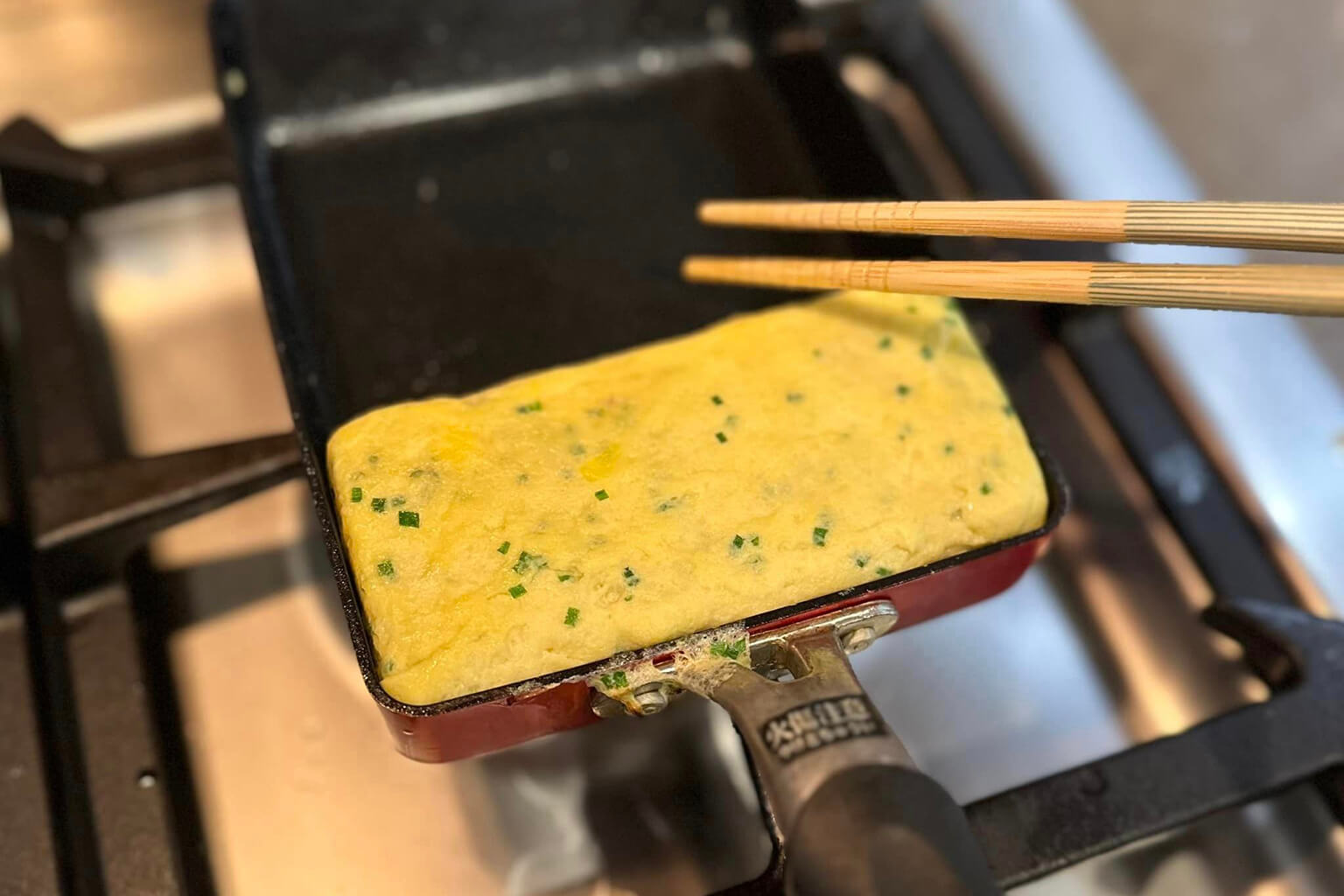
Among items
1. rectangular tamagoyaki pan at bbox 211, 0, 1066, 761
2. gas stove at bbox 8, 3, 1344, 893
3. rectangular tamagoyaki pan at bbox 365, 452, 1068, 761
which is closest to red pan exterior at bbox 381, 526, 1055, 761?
rectangular tamagoyaki pan at bbox 365, 452, 1068, 761

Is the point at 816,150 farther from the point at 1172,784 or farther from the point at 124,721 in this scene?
the point at 124,721

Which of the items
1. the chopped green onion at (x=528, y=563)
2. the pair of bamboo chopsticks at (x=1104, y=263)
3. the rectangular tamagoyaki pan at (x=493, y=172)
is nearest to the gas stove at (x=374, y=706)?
the rectangular tamagoyaki pan at (x=493, y=172)

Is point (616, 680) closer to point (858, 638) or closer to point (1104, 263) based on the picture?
point (858, 638)

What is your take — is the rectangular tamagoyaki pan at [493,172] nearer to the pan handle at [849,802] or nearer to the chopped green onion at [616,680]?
the chopped green onion at [616,680]

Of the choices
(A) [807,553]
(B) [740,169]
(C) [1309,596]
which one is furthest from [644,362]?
(C) [1309,596]

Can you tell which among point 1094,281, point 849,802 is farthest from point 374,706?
point 1094,281

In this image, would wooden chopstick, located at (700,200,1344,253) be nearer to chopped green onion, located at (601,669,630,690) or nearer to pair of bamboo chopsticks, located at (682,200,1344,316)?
pair of bamboo chopsticks, located at (682,200,1344,316)
